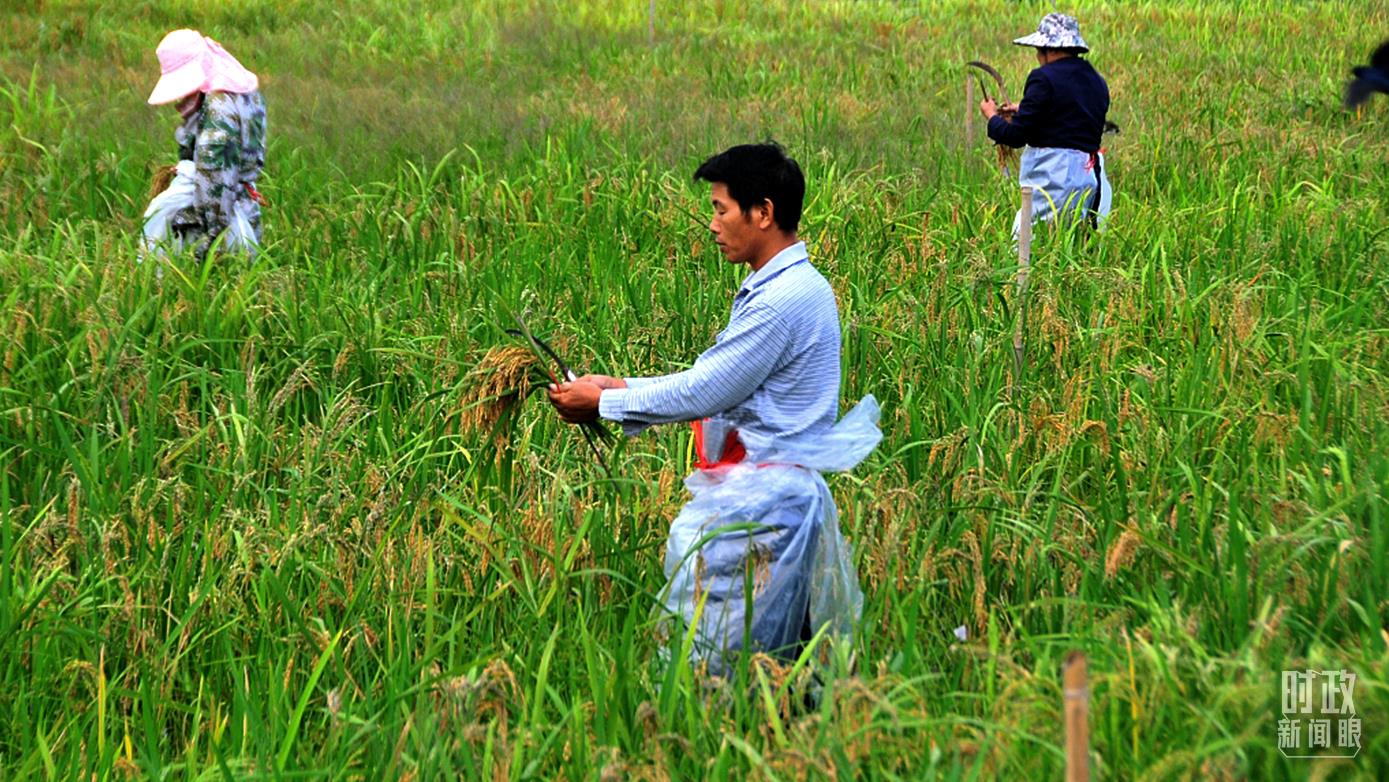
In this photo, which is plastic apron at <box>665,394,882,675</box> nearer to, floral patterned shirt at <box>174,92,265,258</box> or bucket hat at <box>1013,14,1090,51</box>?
floral patterned shirt at <box>174,92,265,258</box>

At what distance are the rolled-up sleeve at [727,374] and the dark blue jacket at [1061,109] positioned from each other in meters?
3.45

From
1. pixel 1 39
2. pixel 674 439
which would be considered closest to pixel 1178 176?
pixel 674 439

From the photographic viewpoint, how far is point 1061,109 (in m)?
5.92

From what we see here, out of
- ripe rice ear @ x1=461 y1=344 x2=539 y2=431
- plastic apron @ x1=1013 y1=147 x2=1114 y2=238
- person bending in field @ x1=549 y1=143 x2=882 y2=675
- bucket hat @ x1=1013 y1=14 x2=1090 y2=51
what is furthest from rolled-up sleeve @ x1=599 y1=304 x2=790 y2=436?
bucket hat @ x1=1013 y1=14 x2=1090 y2=51

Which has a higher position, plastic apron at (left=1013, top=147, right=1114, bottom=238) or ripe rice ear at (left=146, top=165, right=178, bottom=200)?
ripe rice ear at (left=146, top=165, right=178, bottom=200)

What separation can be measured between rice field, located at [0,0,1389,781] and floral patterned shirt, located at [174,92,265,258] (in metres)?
0.17

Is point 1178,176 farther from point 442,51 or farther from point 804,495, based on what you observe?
point 442,51

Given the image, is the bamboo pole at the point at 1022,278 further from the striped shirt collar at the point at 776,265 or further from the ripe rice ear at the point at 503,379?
the ripe rice ear at the point at 503,379

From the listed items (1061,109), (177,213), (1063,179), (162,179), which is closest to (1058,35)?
(1061,109)

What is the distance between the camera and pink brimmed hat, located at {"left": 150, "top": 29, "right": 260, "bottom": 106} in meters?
5.24

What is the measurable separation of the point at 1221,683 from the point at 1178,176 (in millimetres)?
5470

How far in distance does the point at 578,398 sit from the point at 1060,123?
11.9 feet

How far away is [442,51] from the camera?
37.3 ft

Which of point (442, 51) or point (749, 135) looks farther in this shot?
point (442, 51)
